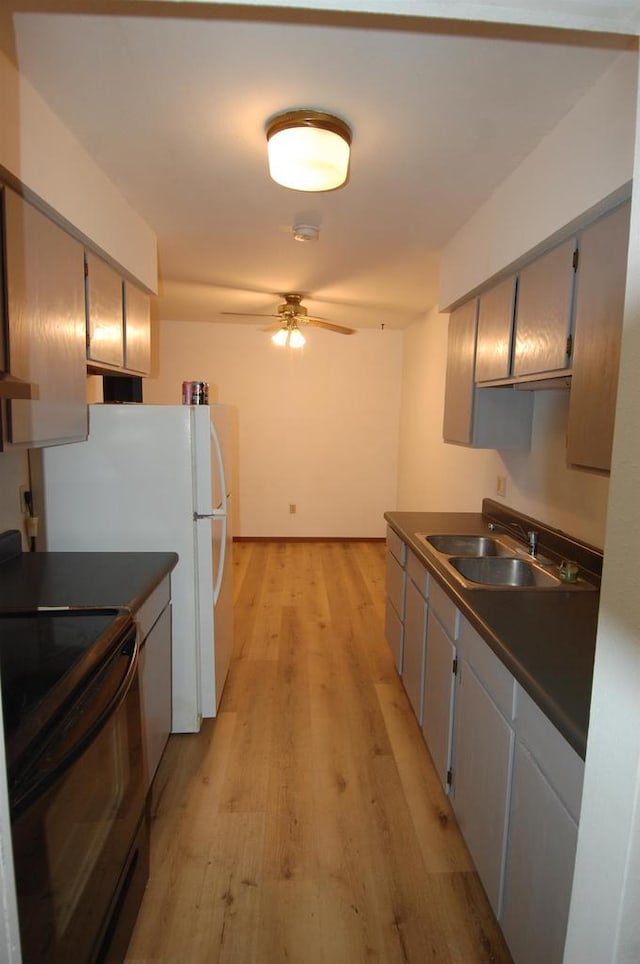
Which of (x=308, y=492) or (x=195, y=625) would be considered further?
(x=308, y=492)

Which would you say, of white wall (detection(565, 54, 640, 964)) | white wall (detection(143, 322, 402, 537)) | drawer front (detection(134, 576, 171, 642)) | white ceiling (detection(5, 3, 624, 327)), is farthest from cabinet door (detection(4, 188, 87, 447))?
white wall (detection(143, 322, 402, 537))

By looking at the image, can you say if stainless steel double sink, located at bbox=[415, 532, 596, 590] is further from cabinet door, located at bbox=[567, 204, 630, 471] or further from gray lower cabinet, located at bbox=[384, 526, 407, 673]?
cabinet door, located at bbox=[567, 204, 630, 471]

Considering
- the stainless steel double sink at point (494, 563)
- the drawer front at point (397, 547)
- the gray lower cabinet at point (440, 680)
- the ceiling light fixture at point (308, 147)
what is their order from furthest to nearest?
the drawer front at point (397, 547) → the stainless steel double sink at point (494, 563) → the gray lower cabinet at point (440, 680) → the ceiling light fixture at point (308, 147)

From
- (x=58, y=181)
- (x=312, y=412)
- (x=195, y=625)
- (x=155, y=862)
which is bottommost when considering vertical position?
(x=155, y=862)

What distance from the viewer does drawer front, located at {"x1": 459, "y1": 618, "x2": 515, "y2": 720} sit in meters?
1.38

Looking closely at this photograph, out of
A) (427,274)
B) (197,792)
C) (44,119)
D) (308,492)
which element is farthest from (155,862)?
(308,492)

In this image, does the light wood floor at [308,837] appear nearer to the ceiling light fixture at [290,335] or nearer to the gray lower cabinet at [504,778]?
the gray lower cabinet at [504,778]

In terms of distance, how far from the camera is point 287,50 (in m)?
1.33

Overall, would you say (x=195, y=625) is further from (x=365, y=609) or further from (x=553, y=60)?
(x=553, y=60)

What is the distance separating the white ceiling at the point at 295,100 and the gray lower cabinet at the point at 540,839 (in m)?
1.69

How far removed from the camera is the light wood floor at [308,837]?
1503 millimetres

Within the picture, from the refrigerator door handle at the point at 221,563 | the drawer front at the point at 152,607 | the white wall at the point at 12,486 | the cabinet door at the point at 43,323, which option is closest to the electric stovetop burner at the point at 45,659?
the drawer front at the point at 152,607

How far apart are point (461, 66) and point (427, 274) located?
1.98 m

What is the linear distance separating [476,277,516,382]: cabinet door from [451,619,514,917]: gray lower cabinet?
108 cm
